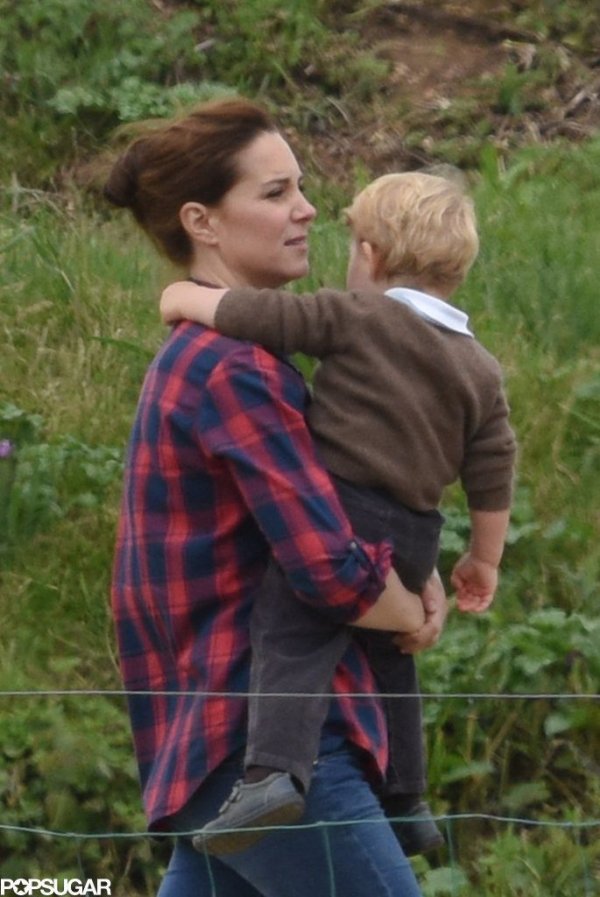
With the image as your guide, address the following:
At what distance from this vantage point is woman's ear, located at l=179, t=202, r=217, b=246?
9.56 feet

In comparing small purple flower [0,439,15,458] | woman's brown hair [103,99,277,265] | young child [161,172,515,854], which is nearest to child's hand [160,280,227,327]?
young child [161,172,515,854]

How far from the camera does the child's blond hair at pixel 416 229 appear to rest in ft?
9.27

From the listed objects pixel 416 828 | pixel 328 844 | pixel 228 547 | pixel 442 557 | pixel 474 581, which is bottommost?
pixel 442 557

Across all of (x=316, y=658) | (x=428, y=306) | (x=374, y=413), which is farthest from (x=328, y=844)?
(x=428, y=306)

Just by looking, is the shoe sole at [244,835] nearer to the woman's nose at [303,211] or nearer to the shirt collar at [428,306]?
the shirt collar at [428,306]

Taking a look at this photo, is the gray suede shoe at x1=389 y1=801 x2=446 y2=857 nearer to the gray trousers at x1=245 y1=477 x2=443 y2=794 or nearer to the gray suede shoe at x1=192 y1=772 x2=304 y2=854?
the gray trousers at x1=245 y1=477 x2=443 y2=794

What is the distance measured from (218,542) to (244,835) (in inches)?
15.9

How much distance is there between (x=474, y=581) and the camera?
10.1ft

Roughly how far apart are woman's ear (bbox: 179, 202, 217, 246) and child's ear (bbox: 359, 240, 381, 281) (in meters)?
0.22

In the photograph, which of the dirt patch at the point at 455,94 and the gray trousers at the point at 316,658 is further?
the dirt patch at the point at 455,94

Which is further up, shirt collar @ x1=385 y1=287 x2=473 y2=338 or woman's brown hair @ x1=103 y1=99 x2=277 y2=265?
woman's brown hair @ x1=103 y1=99 x2=277 y2=265

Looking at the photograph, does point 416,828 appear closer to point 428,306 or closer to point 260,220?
point 428,306

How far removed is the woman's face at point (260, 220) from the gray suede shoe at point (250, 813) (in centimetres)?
75

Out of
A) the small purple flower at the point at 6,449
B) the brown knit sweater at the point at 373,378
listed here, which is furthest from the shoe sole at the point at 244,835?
the small purple flower at the point at 6,449
